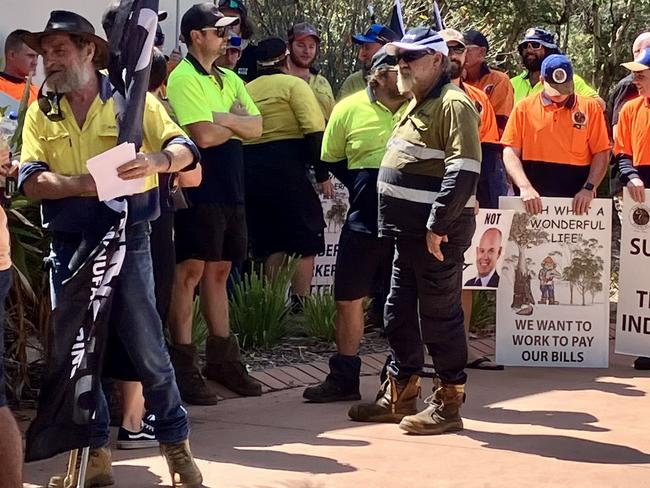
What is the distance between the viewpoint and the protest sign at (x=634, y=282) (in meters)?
9.52

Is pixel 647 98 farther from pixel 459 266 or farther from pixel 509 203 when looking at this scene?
pixel 459 266

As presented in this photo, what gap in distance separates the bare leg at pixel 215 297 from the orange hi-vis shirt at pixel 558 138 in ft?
8.28

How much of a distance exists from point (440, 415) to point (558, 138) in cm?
289

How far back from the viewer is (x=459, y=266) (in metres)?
7.07

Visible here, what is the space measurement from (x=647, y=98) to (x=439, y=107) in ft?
10.5

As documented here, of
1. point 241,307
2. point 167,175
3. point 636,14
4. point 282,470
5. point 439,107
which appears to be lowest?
point 282,470

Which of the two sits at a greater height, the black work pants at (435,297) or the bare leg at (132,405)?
the black work pants at (435,297)

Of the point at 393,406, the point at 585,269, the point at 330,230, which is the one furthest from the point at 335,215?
the point at 393,406

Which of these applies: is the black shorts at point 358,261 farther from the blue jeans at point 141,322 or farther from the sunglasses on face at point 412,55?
the blue jeans at point 141,322

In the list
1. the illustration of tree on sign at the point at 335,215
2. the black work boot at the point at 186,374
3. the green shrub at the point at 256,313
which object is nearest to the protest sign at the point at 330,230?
the illustration of tree on sign at the point at 335,215

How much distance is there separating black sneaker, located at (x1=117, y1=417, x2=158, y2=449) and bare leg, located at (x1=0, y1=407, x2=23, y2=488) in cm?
169

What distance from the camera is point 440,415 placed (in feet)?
23.2

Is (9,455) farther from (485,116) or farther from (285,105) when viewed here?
(485,116)

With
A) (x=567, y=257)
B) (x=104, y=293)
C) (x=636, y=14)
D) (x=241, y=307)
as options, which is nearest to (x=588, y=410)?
(x=567, y=257)
